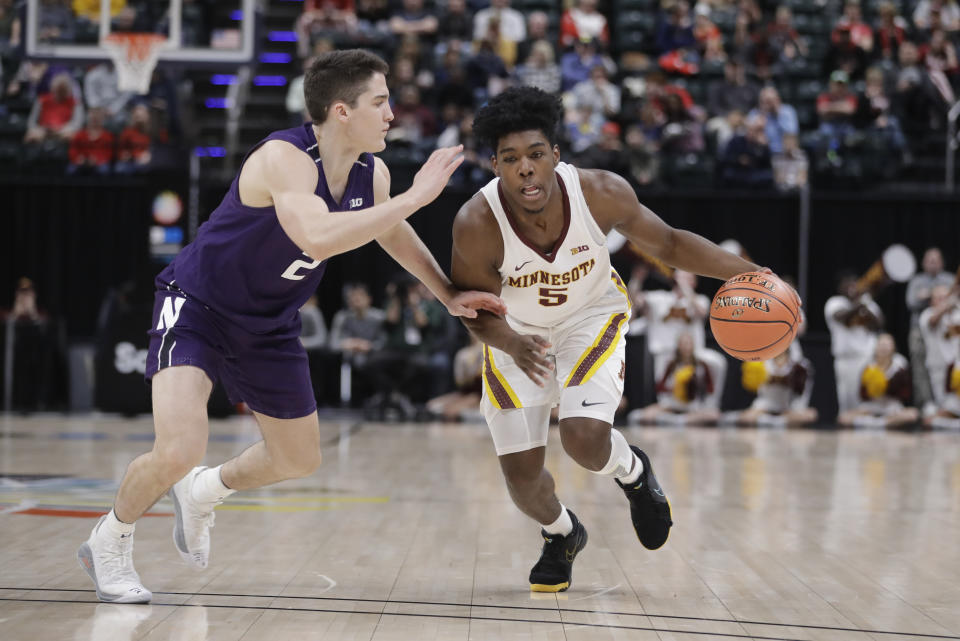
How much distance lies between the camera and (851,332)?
494 inches

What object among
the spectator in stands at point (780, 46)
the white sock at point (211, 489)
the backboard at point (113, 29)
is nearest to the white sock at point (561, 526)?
the white sock at point (211, 489)

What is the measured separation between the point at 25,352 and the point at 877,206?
32.9 feet

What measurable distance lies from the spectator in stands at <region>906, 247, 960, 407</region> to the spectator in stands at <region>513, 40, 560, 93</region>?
4953 mm

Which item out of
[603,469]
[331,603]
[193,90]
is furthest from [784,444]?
[193,90]

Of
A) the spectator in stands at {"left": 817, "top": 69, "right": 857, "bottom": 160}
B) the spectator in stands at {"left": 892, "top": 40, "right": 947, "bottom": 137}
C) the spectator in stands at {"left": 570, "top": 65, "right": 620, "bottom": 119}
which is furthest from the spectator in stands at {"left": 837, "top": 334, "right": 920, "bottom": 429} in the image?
the spectator in stands at {"left": 570, "top": 65, "right": 620, "bottom": 119}

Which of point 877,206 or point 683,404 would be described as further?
point 877,206

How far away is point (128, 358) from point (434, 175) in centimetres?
879

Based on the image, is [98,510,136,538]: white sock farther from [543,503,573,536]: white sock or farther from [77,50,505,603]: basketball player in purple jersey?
[543,503,573,536]: white sock

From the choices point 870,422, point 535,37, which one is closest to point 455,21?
point 535,37

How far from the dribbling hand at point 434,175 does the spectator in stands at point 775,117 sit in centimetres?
1112

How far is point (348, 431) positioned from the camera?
11.1 metres

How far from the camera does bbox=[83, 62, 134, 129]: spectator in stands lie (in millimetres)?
13742

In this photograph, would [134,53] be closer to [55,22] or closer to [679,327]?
[55,22]

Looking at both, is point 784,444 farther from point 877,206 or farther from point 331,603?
point 331,603
